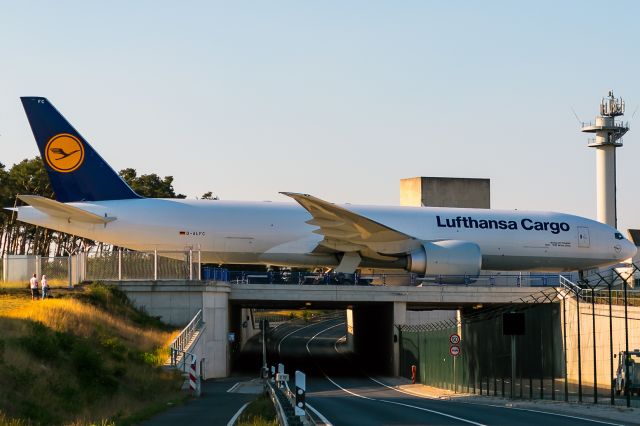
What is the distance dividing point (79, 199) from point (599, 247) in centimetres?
2707

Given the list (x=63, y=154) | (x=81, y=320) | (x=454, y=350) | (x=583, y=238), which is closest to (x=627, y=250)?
(x=583, y=238)

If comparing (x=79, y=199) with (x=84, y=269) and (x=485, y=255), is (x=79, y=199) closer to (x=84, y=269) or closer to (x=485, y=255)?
(x=84, y=269)

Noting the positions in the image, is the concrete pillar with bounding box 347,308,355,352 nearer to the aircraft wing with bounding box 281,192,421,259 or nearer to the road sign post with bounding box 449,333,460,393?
the aircraft wing with bounding box 281,192,421,259

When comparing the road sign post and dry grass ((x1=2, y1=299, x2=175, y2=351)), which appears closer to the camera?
dry grass ((x1=2, y1=299, x2=175, y2=351))

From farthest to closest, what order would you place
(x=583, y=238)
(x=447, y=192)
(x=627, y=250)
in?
(x=447, y=192)
(x=627, y=250)
(x=583, y=238)

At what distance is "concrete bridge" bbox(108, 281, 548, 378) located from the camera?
49219 millimetres

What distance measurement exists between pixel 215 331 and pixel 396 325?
10.8m

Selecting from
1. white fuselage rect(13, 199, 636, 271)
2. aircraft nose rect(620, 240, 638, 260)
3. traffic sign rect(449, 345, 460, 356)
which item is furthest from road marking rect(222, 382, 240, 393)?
aircraft nose rect(620, 240, 638, 260)

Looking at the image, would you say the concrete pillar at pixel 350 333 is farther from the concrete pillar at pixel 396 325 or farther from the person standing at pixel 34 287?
the person standing at pixel 34 287

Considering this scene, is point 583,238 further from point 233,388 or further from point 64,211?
point 64,211

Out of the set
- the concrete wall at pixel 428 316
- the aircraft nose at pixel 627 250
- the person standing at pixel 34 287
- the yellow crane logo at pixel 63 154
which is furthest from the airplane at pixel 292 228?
the concrete wall at pixel 428 316

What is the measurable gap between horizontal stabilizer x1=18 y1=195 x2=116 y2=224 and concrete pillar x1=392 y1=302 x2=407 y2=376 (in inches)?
606

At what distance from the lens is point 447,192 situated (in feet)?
275

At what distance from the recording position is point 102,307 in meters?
46.1
